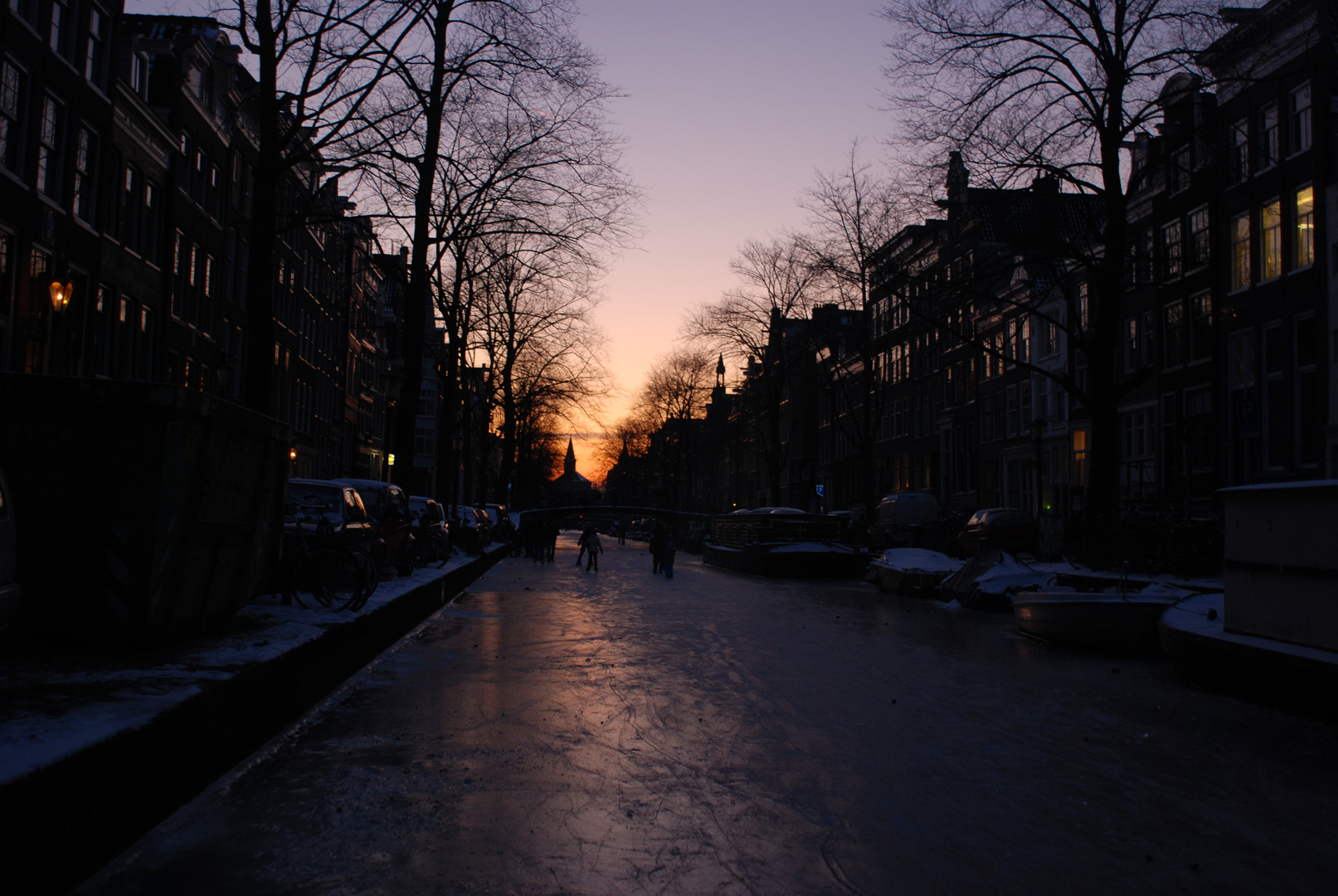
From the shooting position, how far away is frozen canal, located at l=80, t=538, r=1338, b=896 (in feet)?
15.3

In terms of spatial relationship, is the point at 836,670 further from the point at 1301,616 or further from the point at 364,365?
the point at 364,365

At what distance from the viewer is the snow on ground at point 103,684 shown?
4.62 meters

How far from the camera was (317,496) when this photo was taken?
55.5ft

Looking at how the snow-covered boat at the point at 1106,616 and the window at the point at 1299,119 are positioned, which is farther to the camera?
the window at the point at 1299,119

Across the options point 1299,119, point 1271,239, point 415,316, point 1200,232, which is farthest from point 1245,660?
point 1200,232

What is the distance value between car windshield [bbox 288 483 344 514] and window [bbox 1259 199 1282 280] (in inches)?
931

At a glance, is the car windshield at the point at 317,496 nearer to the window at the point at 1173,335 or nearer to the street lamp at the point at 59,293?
the street lamp at the point at 59,293

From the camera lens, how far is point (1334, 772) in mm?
7039

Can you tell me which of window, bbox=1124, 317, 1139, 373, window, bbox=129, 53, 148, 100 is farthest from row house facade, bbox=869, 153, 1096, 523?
window, bbox=129, 53, 148, 100

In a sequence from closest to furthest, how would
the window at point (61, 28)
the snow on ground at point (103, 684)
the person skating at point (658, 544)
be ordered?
the snow on ground at point (103, 684) < the window at point (61, 28) < the person skating at point (658, 544)


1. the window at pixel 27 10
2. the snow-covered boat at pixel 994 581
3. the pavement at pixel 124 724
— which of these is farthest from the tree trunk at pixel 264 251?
the snow-covered boat at pixel 994 581

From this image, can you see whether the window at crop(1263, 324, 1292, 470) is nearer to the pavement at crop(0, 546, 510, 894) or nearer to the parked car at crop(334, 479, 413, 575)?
the parked car at crop(334, 479, 413, 575)

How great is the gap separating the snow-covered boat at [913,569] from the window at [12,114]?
19524mm

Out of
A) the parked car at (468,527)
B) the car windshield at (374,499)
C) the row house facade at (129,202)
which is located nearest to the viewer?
the car windshield at (374,499)
